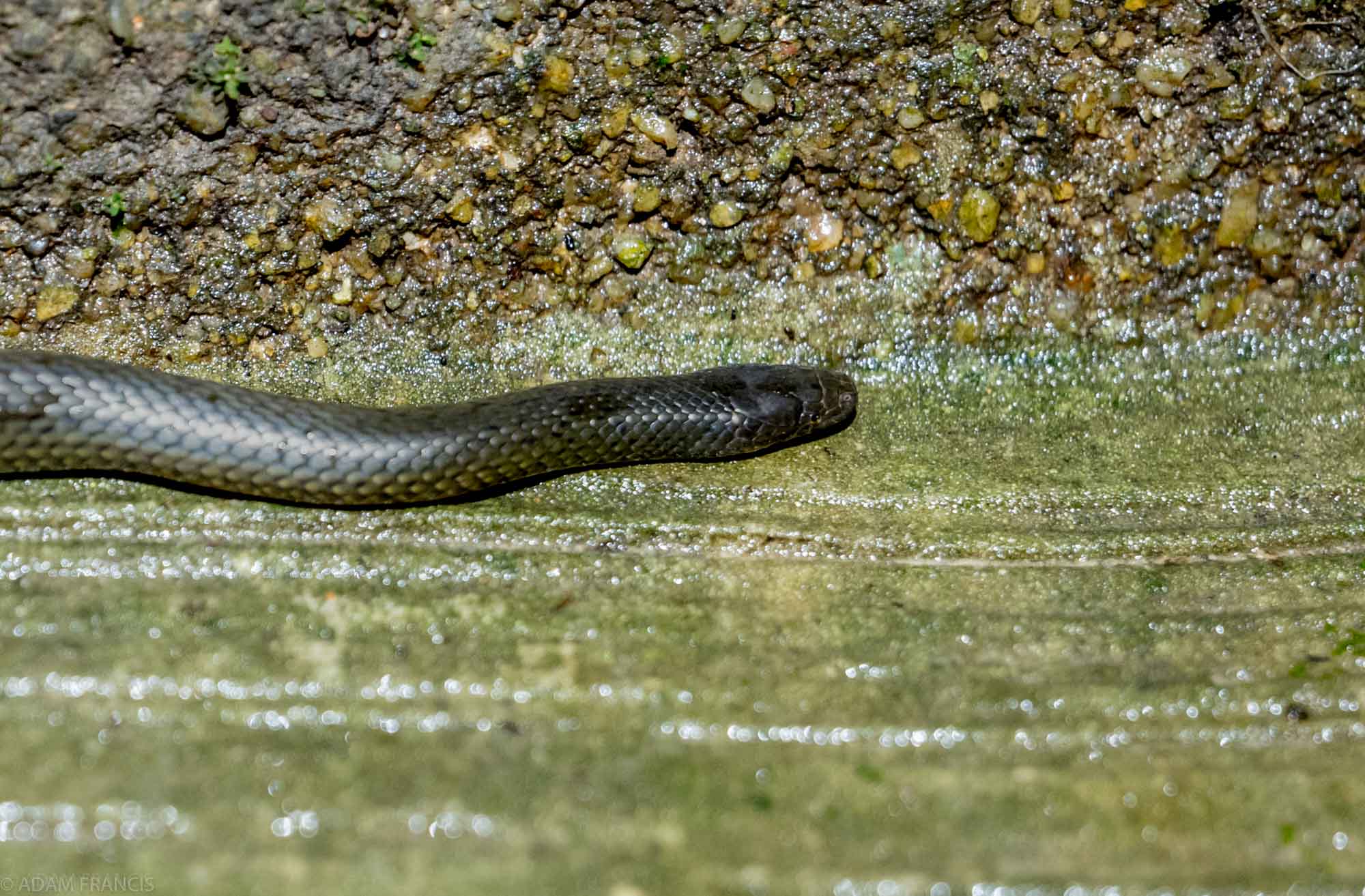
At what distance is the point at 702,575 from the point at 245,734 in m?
1.30

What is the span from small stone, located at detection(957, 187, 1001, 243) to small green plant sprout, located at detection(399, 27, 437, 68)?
1.83 metres

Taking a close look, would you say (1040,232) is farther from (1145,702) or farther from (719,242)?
(1145,702)

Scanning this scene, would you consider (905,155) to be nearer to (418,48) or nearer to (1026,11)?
(1026,11)

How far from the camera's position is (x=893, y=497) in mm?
3662

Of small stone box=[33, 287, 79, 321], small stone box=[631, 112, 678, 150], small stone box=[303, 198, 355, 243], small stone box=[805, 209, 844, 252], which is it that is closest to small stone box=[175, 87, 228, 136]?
small stone box=[303, 198, 355, 243]

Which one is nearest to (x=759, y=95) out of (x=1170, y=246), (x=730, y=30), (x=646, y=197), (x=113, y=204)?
(x=730, y=30)

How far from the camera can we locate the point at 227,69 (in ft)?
11.1

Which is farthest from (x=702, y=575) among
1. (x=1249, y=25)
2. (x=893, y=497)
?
(x=1249, y=25)

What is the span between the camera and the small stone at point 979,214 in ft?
12.9

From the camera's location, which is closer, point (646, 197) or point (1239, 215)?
point (646, 197)

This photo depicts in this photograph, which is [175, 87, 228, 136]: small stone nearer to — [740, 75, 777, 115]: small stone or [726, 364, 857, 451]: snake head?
[740, 75, 777, 115]: small stone

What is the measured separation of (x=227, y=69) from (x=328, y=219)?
0.53 metres

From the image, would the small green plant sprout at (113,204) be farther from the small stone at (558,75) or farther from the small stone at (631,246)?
the small stone at (631,246)

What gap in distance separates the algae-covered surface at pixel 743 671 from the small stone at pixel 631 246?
619mm
